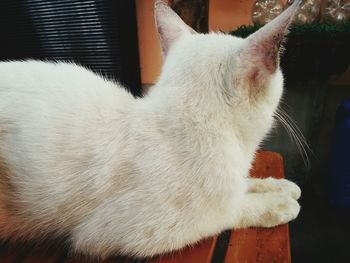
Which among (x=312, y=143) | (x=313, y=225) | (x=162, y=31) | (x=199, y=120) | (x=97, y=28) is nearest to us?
(x=199, y=120)

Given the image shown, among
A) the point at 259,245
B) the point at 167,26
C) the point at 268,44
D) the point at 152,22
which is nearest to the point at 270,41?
the point at 268,44

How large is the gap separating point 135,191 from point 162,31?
0.40 m

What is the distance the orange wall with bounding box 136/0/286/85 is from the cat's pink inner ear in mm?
1221

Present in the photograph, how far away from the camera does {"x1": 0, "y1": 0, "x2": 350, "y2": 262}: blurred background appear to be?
139cm

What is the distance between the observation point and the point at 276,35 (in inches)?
21.7

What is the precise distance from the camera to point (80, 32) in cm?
193

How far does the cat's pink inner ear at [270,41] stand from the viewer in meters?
0.54

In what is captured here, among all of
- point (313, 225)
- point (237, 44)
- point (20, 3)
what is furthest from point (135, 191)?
point (20, 3)

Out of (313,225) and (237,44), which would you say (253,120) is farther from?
(313,225)

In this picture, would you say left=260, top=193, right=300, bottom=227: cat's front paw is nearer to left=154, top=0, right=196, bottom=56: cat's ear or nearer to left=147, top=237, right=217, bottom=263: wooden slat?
left=147, top=237, right=217, bottom=263: wooden slat

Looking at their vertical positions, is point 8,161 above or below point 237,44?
below

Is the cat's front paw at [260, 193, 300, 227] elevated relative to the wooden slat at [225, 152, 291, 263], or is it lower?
elevated

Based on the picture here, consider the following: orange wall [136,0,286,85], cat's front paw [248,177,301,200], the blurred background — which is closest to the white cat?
cat's front paw [248,177,301,200]

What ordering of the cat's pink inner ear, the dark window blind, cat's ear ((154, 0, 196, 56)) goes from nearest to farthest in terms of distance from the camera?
1. the cat's pink inner ear
2. cat's ear ((154, 0, 196, 56))
3. the dark window blind
